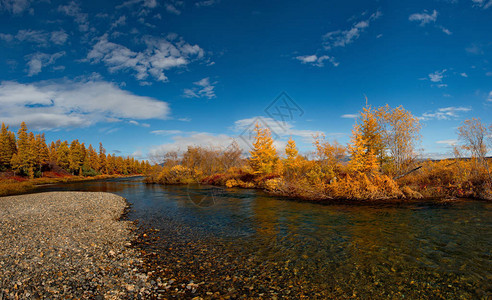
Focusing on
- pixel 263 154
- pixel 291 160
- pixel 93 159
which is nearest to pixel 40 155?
pixel 93 159

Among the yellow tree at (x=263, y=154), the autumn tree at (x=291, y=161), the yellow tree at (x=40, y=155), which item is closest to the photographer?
the autumn tree at (x=291, y=161)

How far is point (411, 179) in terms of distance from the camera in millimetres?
21688

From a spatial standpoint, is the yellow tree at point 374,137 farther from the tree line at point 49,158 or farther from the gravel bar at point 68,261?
the tree line at point 49,158

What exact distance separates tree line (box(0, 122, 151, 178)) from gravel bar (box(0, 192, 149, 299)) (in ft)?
203

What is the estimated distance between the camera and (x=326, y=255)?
27.1 ft

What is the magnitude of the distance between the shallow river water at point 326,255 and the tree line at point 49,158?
65484mm

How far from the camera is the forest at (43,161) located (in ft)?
201

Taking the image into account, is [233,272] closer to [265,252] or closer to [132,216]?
[265,252]

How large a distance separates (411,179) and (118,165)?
120403mm

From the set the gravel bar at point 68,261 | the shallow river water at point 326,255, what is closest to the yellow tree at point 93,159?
the gravel bar at point 68,261

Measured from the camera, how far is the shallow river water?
19.8 ft

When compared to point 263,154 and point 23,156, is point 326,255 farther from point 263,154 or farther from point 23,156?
point 23,156

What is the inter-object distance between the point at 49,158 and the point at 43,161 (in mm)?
3319

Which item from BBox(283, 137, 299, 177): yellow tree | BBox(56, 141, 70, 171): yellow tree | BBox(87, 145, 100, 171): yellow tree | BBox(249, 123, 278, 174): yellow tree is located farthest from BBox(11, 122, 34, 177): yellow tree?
BBox(283, 137, 299, 177): yellow tree
